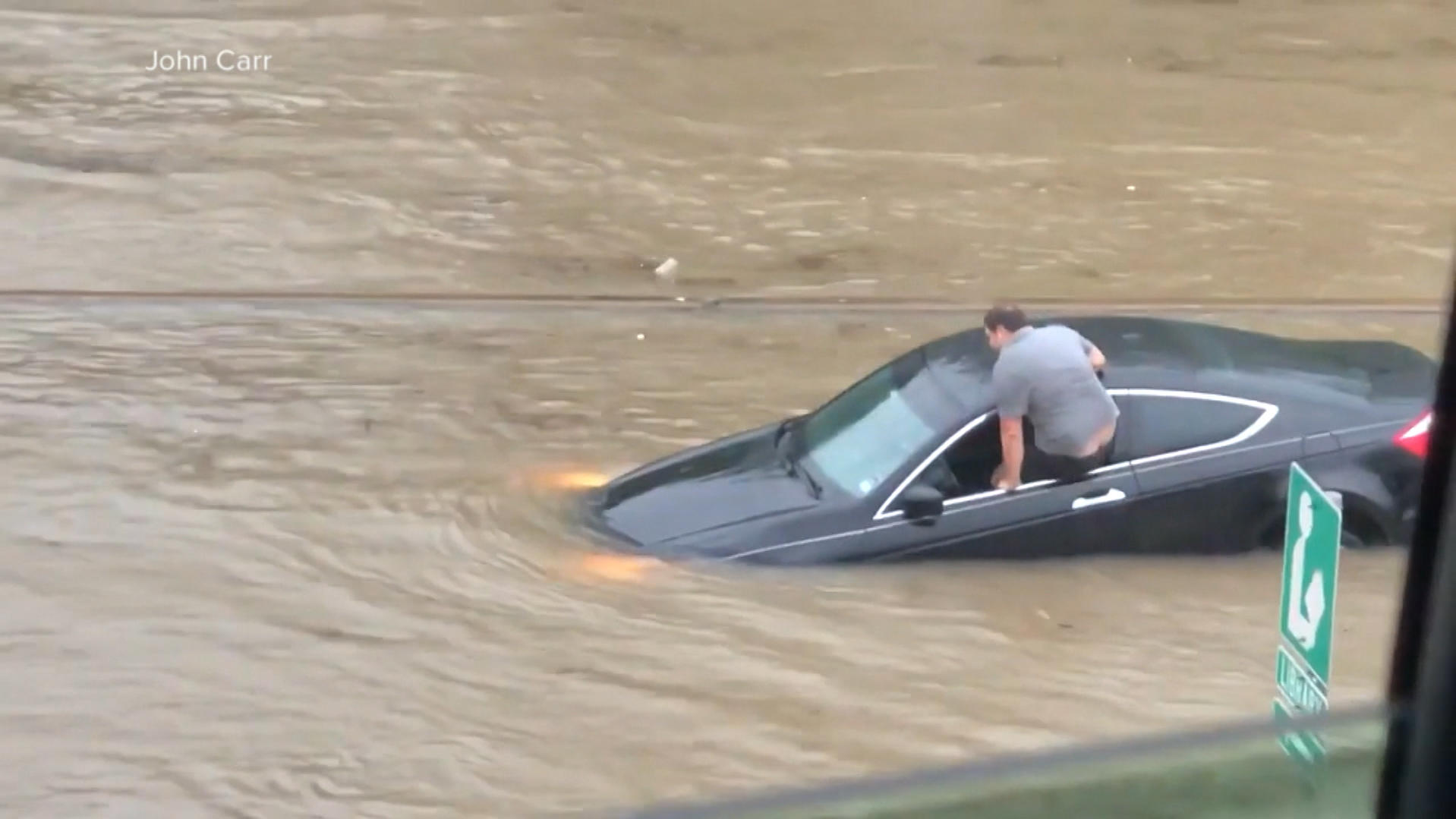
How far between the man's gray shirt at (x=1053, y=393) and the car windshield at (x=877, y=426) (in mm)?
204

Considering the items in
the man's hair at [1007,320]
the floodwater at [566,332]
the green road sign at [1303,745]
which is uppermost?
the green road sign at [1303,745]

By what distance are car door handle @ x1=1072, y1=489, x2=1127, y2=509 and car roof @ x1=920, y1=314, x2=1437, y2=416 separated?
1.17ft

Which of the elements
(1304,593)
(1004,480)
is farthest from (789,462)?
(1304,593)

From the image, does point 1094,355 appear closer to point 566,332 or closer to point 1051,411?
point 1051,411

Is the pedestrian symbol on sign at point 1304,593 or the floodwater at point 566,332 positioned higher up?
the pedestrian symbol on sign at point 1304,593

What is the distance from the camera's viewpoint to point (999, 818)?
2.00 metres

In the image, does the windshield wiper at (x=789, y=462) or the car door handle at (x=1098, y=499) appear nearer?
the car door handle at (x=1098, y=499)

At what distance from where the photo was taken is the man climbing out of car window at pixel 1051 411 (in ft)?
18.6

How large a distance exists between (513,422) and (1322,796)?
20.7 ft

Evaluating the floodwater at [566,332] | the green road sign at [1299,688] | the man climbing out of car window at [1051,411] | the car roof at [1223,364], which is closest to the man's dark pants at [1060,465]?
the man climbing out of car window at [1051,411]

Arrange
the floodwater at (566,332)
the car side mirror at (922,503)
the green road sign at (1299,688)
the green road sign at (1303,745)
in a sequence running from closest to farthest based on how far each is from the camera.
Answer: the green road sign at (1303,745), the green road sign at (1299,688), the floodwater at (566,332), the car side mirror at (922,503)

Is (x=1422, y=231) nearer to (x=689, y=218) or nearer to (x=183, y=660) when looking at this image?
(x=689, y=218)

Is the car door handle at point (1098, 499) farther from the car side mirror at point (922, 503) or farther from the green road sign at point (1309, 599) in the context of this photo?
the green road sign at point (1309, 599)

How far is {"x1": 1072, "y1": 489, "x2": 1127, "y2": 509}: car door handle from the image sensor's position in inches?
226
